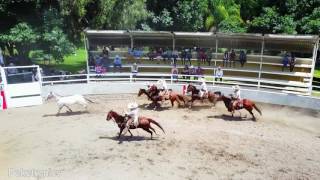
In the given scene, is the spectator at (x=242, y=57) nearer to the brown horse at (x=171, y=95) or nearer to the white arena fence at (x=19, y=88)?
the brown horse at (x=171, y=95)

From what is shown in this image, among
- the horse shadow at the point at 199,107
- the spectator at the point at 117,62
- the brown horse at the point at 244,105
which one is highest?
the spectator at the point at 117,62

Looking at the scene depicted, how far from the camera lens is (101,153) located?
15.8 metres

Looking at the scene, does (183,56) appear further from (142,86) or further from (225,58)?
(142,86)

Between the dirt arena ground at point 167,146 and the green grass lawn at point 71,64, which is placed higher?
the green grass lawn at point 71,64

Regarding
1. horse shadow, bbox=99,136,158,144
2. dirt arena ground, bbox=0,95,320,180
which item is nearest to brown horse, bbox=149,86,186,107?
dirt arena ground, bbox=0,95,320,180

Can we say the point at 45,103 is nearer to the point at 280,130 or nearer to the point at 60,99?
the point at 60,99

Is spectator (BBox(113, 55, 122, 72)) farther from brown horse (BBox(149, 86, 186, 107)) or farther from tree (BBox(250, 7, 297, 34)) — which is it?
tree (BBox(250, 7, 297, 34))

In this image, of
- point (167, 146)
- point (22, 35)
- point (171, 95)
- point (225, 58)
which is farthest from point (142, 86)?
point (167, 146)

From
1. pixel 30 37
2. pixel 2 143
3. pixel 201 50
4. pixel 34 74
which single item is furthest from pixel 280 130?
pixel 30 37

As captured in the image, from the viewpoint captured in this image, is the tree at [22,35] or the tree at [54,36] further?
the tree at [54,36]

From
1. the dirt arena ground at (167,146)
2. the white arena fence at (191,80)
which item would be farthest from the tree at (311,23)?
the dirt arena ground at (167,146)

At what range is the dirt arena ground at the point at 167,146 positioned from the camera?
14.3 m

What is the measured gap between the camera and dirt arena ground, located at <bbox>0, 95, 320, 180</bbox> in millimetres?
14305

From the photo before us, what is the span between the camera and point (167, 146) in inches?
653
